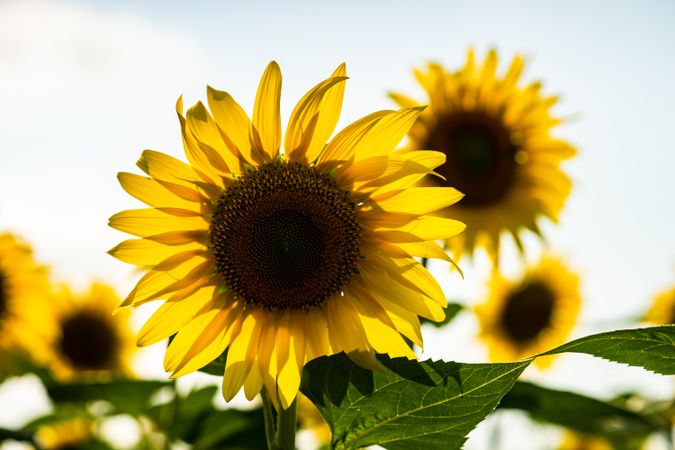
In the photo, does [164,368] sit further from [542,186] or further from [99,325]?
[99,325]

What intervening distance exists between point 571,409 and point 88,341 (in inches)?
180

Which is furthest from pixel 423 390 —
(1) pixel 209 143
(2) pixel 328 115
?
(1) pixel 209 143

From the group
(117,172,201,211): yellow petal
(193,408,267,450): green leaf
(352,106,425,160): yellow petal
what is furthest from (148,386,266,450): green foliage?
(352,106,425,160): yellow petal

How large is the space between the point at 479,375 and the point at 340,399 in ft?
1.18

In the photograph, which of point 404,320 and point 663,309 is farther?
point 663,309

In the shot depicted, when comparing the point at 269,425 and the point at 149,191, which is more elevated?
the point at 149,191

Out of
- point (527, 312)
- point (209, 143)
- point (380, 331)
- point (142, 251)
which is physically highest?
point (527, 312)

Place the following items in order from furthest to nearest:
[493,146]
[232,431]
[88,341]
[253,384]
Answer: [88,341]
[493,146]
[232,431]
[253,384]

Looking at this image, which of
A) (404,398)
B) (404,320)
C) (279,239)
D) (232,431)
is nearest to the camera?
(404,398)

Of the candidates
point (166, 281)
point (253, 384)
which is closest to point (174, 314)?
point (166, 281)

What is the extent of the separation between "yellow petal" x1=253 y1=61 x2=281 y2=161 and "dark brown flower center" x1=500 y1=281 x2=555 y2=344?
4915 mm

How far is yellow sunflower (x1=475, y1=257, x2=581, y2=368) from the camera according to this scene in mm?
6727

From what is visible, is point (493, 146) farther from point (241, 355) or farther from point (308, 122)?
point (241, 355)

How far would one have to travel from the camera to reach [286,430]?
1.84 m
